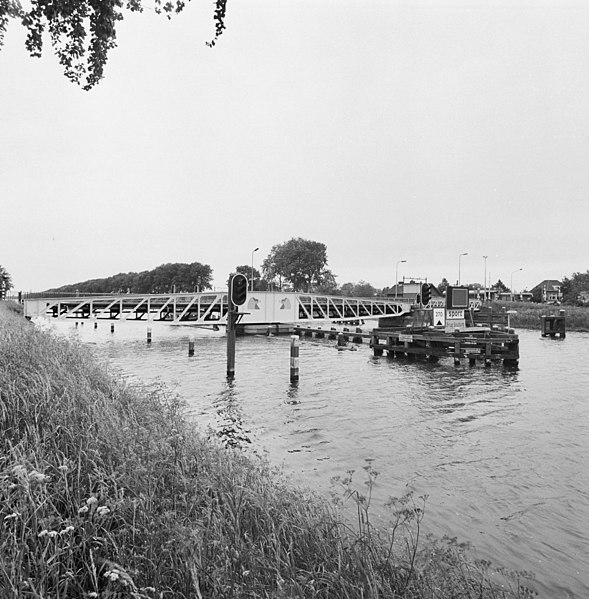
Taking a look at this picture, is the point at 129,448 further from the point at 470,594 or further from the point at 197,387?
the point at 197,387

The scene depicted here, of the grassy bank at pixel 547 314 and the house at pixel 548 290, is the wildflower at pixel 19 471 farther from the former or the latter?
the house at pixel 548 290

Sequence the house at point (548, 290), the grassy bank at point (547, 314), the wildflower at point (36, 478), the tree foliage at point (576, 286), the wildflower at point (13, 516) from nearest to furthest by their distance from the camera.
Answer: the wildflower at point (13, 516), the wildflower at point (36, 478), the grassy bank at point (547, 314), the tree foliage at point (576, 286), the house at point (548, 290)

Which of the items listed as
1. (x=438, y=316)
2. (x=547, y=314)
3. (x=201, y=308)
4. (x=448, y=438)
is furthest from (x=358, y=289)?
(x=448, y=438)

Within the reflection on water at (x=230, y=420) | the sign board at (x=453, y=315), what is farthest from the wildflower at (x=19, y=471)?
the sign board at (x=453, y=315)

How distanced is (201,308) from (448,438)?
38.9 m

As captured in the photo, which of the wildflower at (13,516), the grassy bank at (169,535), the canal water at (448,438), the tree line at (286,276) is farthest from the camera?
the tree line at (286,276)

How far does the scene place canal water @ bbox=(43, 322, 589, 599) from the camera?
5926 mm

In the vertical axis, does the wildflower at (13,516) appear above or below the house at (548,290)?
below

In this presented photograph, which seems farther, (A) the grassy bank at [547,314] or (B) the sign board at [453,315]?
(A) the grassy bank at [547,314]

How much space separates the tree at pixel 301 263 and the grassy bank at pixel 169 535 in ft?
337

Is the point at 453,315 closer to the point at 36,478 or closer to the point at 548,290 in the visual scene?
the point at 36,478

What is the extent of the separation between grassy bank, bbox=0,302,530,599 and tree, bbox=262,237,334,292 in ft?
337

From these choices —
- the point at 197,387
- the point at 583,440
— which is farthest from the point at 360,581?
the point at 197,387

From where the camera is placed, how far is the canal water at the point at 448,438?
5.93 meters
